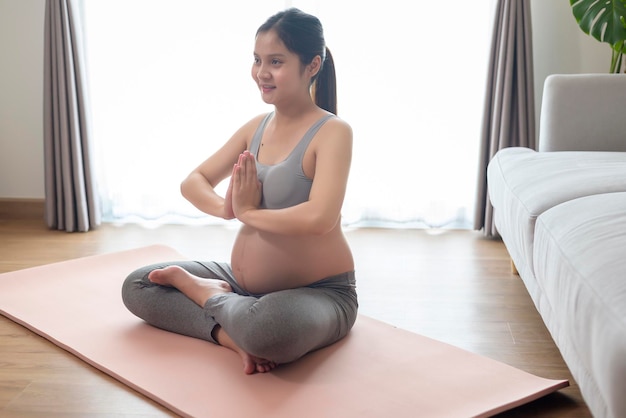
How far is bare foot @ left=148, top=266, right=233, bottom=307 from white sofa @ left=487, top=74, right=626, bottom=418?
0.85 m

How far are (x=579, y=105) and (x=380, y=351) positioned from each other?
1.41 metres

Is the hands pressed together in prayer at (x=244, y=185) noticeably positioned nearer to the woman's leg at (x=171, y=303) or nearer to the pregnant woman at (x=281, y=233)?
the pregnant woman at (x=281, y=233)

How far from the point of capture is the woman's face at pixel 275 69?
2133 mm

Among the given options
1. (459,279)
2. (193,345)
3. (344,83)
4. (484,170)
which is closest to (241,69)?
(344,83)

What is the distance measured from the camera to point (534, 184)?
2.38 meters

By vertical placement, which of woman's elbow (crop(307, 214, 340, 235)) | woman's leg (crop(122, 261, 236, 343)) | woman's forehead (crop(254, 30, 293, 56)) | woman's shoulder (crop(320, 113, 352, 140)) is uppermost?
woman's forehead (crop(254, 30, 293, 56))

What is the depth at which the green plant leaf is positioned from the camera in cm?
327

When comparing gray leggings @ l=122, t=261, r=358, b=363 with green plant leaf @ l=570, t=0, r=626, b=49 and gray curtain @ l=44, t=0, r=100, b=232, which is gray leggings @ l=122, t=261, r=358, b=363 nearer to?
gray curtain @ l=44, t=0, r=100, b=232

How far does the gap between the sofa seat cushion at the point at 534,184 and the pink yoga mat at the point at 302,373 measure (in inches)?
14.1

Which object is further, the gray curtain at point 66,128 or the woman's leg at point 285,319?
the gray curtain at point 66,128

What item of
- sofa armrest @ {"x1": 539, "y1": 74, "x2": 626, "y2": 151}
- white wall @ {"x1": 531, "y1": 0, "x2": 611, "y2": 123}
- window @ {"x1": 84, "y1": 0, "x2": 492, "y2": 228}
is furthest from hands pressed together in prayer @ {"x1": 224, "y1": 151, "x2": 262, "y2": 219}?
white wall @ {"x1": 531, "y1": 0, "x2": 611, "y2": 123}

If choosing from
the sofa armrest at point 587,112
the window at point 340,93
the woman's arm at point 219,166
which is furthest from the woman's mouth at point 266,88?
the window at point 340,93

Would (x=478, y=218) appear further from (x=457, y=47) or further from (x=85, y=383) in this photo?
(x=85, y=383)

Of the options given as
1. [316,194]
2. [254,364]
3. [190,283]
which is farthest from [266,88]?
[254,364]
